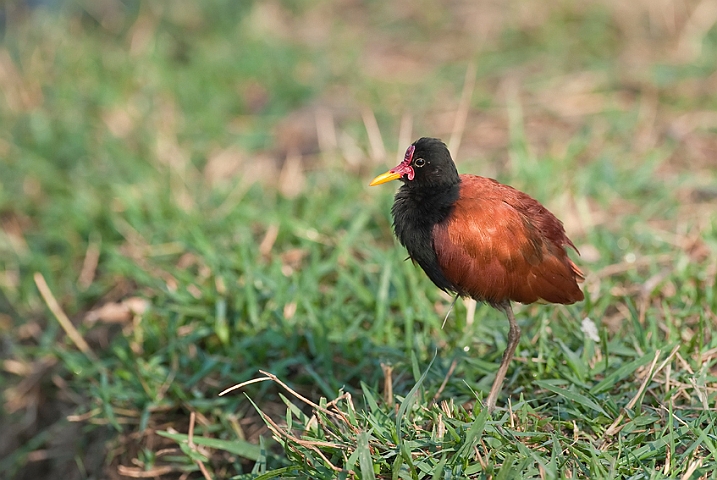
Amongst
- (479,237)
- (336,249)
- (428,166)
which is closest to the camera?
(479,237)

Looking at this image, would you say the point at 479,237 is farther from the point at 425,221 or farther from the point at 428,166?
the point at 428,166

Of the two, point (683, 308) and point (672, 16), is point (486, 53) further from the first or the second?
point (683, 308)

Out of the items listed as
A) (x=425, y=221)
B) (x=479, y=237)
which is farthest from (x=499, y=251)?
(x=425, y=221)

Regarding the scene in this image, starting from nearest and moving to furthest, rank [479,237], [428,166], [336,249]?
1. [479,237]
2. [428,166]
3. [336,249]

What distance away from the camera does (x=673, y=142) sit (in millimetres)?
5492

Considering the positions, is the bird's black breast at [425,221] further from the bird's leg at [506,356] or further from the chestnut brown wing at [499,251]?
the bird's leg at [506,356]

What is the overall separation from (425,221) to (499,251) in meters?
0.30

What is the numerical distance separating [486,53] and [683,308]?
409 centimetres

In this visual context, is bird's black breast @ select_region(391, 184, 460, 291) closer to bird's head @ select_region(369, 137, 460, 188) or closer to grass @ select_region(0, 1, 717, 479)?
bird's head @ select_region(369, 137, 460, 188)

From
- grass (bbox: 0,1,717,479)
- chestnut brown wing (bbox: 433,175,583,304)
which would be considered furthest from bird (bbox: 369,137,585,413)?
grass (bbox: 0,1,717,479)

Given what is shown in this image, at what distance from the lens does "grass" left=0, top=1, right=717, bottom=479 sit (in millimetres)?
2959

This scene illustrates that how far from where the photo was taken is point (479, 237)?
286 cm

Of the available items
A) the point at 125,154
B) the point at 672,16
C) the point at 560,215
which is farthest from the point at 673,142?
the point at 125,154

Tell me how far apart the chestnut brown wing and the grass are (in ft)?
A: 1.39
